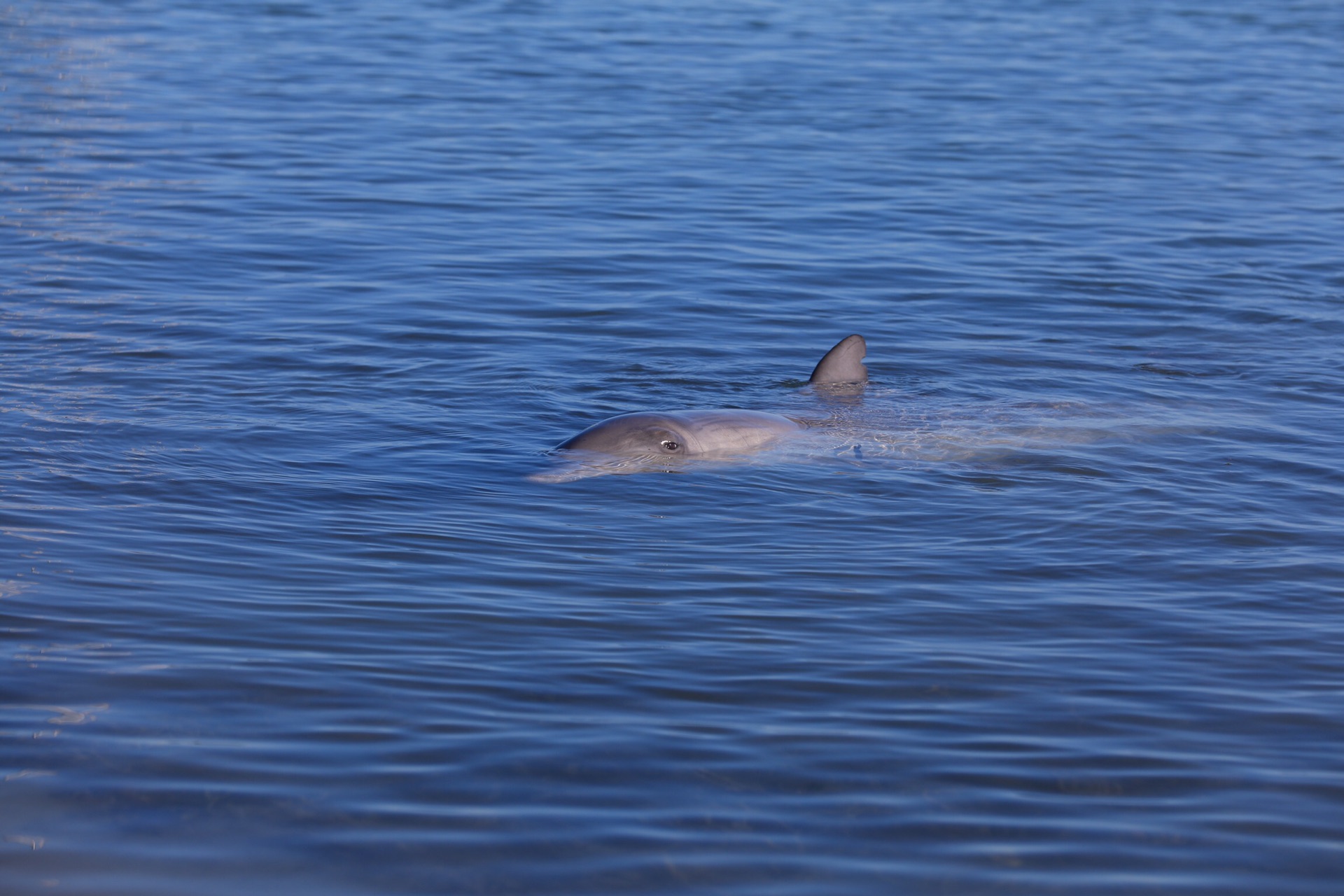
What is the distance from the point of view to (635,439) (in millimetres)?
9898

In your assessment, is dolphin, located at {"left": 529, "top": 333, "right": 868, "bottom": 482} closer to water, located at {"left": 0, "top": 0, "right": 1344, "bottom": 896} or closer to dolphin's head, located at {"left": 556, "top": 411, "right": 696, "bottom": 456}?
dolphin's head, located at {"left": 556, "top": 411, "right": 696, "bottom": 456}

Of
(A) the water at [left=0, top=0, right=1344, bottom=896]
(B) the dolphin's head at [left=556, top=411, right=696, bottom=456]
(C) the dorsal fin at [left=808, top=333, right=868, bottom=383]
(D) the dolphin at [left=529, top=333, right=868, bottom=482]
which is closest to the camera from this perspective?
(A) the water at [left=0, top=0, right=1344, bottom=896]

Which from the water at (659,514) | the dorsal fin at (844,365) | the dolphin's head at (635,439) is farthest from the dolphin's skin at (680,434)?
the dorsal fin at (844,365)

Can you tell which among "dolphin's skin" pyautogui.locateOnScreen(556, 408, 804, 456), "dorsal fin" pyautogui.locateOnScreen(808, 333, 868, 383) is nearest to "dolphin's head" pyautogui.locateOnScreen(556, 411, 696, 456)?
"dolphin's skin" pyautogui.locateOnScreen(556, 408, 804, 456)

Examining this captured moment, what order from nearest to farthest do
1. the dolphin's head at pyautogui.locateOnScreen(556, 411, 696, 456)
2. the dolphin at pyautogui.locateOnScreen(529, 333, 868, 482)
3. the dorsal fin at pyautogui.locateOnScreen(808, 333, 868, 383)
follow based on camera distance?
1. the dolphin at pyautogui.locateOnScreen(529, 333, 868, 482)
2. the dolphin's head at pyautogui.locateOnScreen(556, 411, 696, 456)
3. the dorsal fin at pyautogui.locateOnScreen(808, 333, 868, 383)

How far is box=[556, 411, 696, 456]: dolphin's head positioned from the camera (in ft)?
32.4

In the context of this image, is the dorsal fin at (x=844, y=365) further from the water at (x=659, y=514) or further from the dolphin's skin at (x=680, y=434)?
the dolphin's skin at (x=680, y=434)

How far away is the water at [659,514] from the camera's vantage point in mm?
5711

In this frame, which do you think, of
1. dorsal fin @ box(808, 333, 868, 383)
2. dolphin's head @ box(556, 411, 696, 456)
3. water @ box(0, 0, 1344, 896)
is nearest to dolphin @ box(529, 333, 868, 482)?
dolphin's head @ box(556, 411, 696, 456)

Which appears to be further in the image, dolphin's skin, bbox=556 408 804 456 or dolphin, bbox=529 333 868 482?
dolphin's skin, bbox=556 408 804 456

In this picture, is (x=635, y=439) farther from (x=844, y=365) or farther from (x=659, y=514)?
(x=844, y=365)

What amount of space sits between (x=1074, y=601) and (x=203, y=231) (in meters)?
11.1

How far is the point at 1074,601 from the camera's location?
25.7 ft

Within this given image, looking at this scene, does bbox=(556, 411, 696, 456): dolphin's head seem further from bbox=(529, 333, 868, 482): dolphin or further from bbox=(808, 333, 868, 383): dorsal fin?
bbox=(808, 333, 868, 383): dorsal fin
